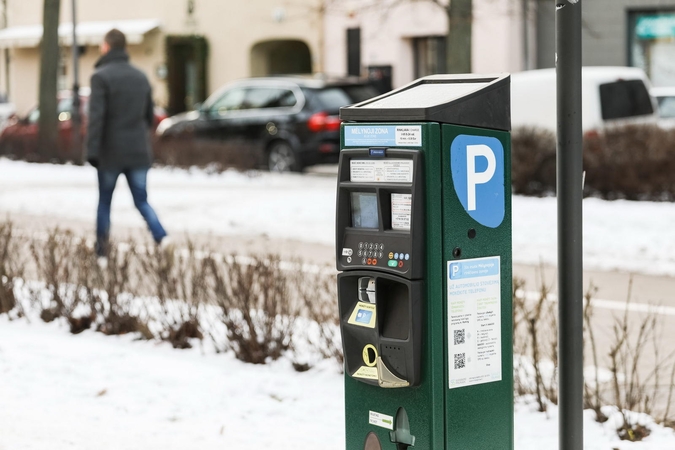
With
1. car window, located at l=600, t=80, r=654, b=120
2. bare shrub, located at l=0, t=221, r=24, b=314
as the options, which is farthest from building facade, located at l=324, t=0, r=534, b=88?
bare shrub, located at l=0, t=221, r=24, b=314

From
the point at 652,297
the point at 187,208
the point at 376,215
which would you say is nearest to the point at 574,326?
the point at 376,215

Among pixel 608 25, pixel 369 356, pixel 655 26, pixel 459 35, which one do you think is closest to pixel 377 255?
pixel 369 356

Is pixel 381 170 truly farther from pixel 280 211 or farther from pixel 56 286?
pixel 280 211

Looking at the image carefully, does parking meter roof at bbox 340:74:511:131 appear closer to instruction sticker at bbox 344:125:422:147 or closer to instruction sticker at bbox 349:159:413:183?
instruction sticker at bbox 344:125:422:147

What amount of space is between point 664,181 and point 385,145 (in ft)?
30.9

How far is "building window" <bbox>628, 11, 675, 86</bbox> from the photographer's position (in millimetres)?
25859

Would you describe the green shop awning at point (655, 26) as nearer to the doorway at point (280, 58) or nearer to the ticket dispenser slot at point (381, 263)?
the doorway at point (280, 58)

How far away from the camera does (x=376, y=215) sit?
392 centimetres

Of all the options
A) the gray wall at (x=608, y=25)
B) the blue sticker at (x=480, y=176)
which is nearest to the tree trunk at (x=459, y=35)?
the blue sticker at (x=480, y=176)

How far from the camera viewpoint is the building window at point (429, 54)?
2797 cm

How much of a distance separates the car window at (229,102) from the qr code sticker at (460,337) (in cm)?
1692

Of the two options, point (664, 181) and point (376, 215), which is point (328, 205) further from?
point (376, 215)

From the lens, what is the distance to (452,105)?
3.82 meters

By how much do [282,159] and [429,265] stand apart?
1575cm
